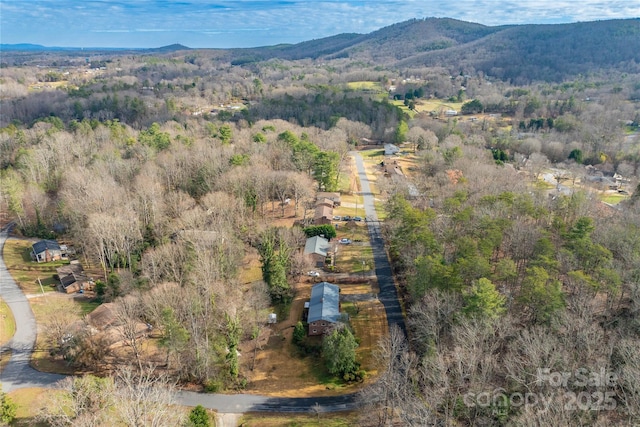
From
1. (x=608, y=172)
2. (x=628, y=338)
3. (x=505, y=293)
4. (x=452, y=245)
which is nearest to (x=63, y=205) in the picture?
(x=452, y=245)

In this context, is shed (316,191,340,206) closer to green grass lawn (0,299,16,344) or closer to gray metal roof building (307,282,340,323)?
gray metal roof building (307,282,340,323)

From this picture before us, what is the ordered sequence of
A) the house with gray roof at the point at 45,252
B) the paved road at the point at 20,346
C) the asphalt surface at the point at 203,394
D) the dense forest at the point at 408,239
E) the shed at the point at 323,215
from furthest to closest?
the shed at the point at 323,215 < the house with gray roof at the point at 45,252 < the paved road at the point at 20,346 < the asphalt surface at the point at 203,394 < the dense forest at the point at 408,239

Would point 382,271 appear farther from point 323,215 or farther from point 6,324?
point 6,324

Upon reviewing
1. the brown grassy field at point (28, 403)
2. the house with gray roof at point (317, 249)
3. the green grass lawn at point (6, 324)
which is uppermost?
the house with gray roof at point (317, 249)

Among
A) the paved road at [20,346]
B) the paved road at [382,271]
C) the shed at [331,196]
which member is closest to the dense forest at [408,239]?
the paved road at [382,271]

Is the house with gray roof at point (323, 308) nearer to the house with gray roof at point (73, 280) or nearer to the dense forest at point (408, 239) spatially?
the dense forest at point (408, 239)

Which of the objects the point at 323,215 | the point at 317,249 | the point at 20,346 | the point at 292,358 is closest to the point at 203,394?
the point at 292,358
